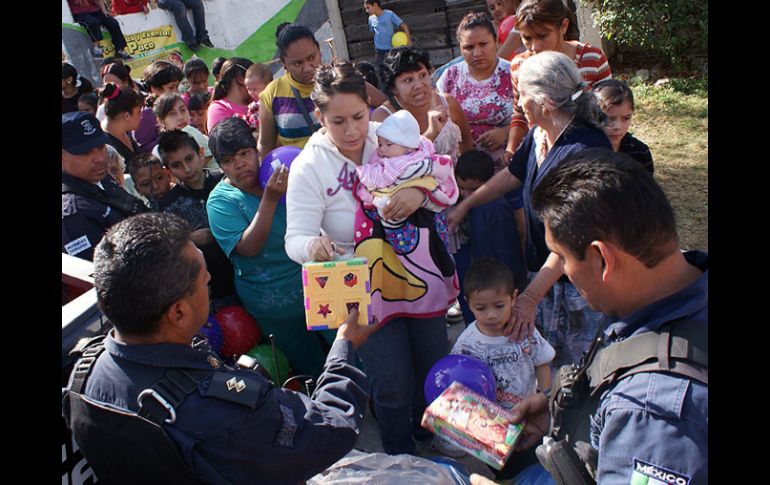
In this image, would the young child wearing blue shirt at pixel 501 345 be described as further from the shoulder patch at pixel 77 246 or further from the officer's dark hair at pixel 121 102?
the officer's dark hair at pixel 121 102

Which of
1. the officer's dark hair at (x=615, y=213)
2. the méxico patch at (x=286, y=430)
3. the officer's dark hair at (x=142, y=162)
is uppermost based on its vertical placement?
the officer's dark hair at (x=142, y=162)

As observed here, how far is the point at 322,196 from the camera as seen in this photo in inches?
108

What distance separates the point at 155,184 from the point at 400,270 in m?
2.16

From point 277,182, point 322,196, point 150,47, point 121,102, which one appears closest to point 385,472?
point 322,196

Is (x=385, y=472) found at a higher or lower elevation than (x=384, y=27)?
lower

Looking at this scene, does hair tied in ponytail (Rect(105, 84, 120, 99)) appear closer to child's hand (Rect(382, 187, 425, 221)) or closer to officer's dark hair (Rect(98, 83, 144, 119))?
officer's dark hair (Rect(98, 83, 144, 119))

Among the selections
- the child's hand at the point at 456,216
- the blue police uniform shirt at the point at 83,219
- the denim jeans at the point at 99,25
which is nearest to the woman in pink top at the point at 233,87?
the blue police uniform shirt at the point at 83,219

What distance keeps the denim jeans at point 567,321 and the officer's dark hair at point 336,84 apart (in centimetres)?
139

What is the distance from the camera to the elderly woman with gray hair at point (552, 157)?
2607 millimetres

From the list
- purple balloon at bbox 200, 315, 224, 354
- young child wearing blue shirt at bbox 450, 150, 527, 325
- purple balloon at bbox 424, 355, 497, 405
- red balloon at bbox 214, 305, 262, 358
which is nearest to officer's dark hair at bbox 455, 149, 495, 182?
young child wearing blue shirt at bbox 450, 150, 527, 325

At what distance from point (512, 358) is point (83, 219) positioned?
232 cm

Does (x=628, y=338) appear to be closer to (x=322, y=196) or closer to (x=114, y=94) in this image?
(x=322, y=196)

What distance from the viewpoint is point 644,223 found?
Answer: 4.82 feet

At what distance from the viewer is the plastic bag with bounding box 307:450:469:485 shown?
223cm
